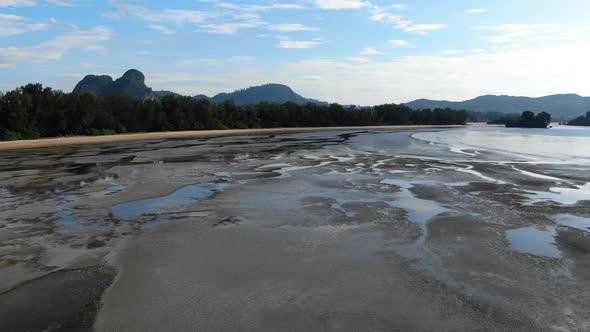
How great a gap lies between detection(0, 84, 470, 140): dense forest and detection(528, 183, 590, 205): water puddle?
64.4 meters

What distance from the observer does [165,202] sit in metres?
15.8

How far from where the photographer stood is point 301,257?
9.53 m

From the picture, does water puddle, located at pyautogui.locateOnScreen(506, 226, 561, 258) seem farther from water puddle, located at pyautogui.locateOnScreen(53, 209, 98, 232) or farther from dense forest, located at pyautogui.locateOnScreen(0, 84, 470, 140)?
dense forest, located at pyautogui.locateOnScreen(0, 84, 470, 140)

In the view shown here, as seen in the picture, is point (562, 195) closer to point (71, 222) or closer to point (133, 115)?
point (71, 222)

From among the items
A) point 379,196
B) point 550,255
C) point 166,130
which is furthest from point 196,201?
point 166,130

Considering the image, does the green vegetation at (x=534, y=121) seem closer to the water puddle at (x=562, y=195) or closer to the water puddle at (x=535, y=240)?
the water puddle at (x=562, y=195)

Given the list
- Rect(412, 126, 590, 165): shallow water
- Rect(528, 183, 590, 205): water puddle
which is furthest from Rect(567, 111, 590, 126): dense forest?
Rect(528, 183, 590, 205): water puddle

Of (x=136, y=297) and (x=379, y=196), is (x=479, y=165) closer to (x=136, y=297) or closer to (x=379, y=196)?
(x=379, y=196)

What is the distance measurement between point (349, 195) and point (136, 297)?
430 inches

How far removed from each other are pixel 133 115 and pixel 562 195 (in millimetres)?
82790

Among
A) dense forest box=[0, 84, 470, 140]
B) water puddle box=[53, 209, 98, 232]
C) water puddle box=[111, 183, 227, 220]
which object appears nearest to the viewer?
water puddle box=[53, 209, 98, 232]

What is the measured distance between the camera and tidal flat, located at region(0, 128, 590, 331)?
667 centimetres

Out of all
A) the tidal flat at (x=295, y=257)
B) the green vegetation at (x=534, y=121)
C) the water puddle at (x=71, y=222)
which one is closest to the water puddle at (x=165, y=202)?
the tidal flat at (x=295, y=257)

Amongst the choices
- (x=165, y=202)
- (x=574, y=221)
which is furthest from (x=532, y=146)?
(x=165, y=202)
